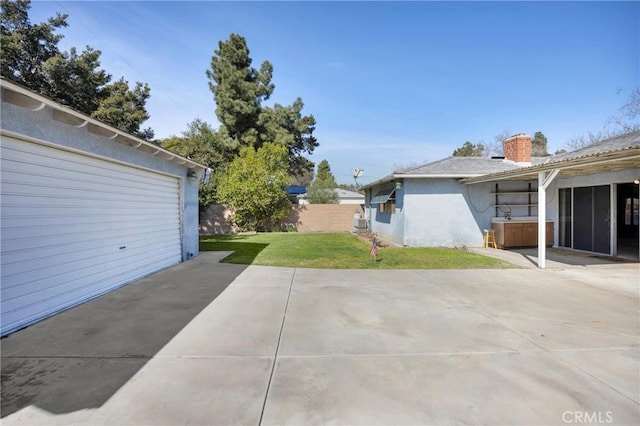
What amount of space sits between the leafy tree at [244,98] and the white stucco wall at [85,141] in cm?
1438

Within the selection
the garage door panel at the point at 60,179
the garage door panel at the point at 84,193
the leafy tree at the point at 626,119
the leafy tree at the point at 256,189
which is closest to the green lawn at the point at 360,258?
the garage door panel at the point at 84,193

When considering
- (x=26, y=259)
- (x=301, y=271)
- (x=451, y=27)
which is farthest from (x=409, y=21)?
(x=26, y=259)

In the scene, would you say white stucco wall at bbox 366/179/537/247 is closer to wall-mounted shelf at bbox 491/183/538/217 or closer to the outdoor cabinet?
wall-mounted shelf at bbox 491/183/538/217

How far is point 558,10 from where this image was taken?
31.3 feet

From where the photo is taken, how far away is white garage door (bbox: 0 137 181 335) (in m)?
4.09

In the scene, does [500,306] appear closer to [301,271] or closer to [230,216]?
[301,271]

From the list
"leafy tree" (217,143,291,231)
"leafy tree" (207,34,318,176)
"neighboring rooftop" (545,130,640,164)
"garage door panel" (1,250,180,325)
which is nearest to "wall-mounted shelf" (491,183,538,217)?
"neighboring rooftop" (545,130,640,164)

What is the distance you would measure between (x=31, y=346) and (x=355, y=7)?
11408 mm

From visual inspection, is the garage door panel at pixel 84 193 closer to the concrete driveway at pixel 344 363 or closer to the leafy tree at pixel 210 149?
the concrete driveway at pixel 344 363

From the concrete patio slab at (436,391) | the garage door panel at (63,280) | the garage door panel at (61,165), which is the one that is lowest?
the concrete patio slab at (436,391)

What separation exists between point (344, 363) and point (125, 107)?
25024mm

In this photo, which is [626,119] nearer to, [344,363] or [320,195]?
[320,195]

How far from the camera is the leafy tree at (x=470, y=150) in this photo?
43.6m

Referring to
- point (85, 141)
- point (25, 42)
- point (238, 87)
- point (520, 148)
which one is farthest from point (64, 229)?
point (238, 87)
